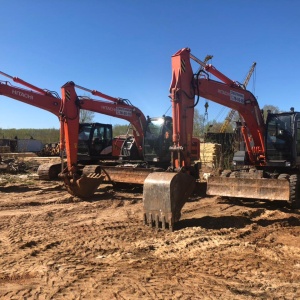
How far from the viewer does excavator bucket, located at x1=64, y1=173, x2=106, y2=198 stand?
11.0 meters

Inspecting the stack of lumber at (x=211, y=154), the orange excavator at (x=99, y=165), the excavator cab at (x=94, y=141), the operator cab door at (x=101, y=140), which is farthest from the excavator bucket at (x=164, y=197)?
the stack of lumber at (x=211, y=154)

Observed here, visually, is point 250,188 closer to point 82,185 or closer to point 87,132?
point 82,185

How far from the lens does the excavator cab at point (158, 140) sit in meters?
12.7

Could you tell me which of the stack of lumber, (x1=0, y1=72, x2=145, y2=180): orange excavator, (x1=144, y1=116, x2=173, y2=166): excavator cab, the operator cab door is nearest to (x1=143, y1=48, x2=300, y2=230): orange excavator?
(x1=144, y1=116, x2=173, y2=166): excavator cab

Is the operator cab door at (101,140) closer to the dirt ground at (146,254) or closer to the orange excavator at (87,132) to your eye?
the orange excavator at (87,132)

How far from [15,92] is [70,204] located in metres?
5.78

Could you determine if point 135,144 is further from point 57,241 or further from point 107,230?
point 57,241

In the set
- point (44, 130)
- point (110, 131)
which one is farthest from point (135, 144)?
point (44, 130)

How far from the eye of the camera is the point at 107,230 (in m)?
6.96

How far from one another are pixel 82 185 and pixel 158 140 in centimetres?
328

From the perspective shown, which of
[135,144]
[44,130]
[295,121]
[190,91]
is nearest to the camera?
[190,91]

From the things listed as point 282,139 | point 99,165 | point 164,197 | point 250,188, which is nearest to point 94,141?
point 99,165

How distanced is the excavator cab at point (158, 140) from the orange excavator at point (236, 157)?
261 cm

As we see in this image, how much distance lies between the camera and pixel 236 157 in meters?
11.4
